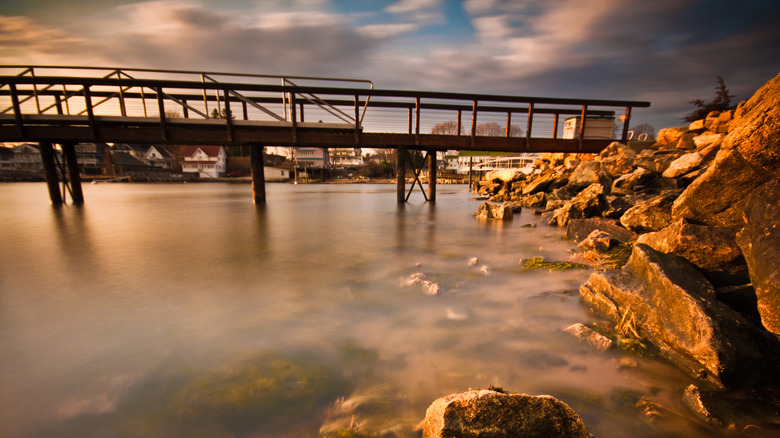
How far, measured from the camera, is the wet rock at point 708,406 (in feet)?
6.04

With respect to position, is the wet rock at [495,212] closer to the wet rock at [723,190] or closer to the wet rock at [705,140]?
the wet rock at [723,190]

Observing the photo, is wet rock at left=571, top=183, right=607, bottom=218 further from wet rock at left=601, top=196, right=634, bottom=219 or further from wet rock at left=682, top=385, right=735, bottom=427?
wet rock at left=682, top=385, right=735, bottom=427

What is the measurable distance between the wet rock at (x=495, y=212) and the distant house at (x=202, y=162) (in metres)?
69.7

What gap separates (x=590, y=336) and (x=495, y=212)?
27.2ft

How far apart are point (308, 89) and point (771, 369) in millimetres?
12727

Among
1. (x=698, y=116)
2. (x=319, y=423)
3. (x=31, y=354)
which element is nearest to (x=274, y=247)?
(x=31, y=354)

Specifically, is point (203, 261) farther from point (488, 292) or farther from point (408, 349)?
point (488, 292)

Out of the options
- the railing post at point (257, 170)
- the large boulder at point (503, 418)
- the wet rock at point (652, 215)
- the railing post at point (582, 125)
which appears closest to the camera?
the large boulder at point (503, 418)

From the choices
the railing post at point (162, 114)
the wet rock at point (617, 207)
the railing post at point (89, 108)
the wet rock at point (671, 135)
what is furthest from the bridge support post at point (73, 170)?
the wet rock at point (671, 135)

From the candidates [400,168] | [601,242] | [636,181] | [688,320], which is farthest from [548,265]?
[400,168]

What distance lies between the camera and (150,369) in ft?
8.00

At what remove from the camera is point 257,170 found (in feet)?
46.3

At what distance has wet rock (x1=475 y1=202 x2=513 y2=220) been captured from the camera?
34.1ft

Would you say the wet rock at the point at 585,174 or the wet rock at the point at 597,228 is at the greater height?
the wet rock at the point at 585,174
